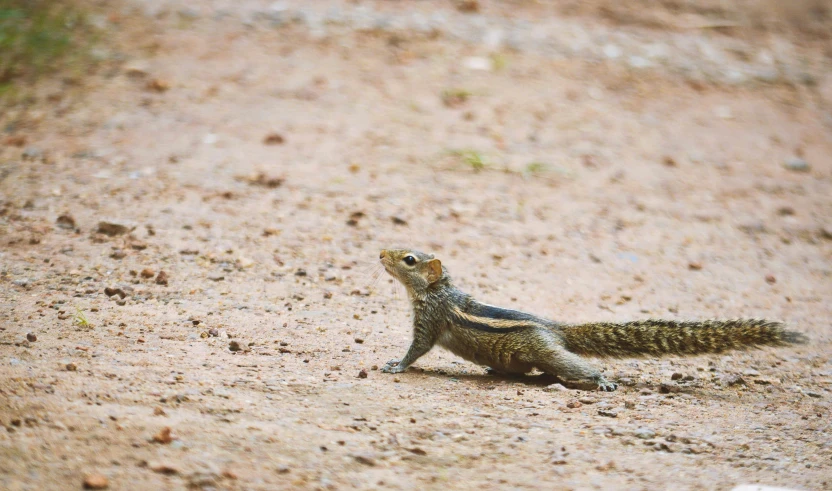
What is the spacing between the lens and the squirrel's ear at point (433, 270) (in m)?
4.56

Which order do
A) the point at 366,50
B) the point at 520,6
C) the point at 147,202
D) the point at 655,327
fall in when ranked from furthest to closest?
the point at 520,6
the point at 366,50
the point at 147,202
the point at 655,327

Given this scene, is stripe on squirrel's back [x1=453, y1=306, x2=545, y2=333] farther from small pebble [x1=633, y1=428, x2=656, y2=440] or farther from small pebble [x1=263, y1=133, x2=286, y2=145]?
small pebble [x1=263, y1=133, x2=286, y2=145]

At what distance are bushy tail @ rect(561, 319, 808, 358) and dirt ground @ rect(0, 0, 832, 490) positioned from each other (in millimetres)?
219

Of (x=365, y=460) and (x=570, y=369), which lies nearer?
(x=365, y=460)

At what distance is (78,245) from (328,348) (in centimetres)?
198

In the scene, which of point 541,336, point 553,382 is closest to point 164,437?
point 541,336

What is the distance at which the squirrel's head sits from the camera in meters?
4.58

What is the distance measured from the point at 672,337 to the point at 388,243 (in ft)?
8.02

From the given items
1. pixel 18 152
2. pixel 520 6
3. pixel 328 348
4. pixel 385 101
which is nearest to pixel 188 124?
pixel 18 152

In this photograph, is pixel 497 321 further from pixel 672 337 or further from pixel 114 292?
pixel 114 292

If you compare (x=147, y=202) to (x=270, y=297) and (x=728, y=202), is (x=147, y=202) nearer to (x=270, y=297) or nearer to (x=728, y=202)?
(x=270, y=297)

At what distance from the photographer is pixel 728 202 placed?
777cm

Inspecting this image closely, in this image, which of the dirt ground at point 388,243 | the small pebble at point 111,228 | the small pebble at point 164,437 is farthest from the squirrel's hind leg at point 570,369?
the small pebble at point 111,228

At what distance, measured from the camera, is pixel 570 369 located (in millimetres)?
4207
